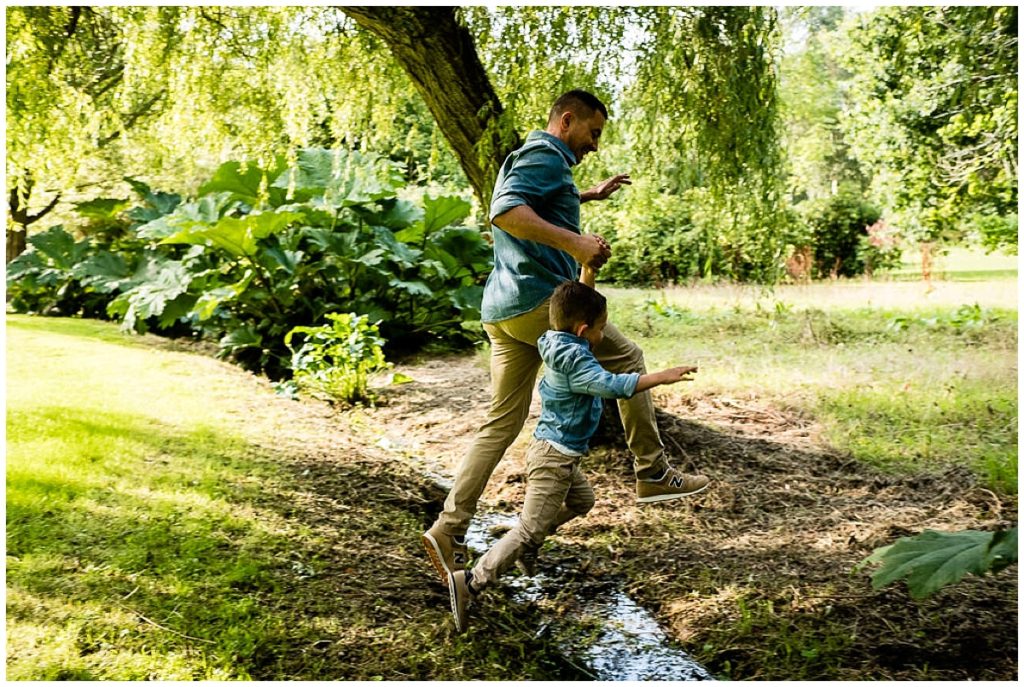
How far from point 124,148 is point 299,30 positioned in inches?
380

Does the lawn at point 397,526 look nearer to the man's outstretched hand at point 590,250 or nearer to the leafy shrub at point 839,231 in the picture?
the man's outstretched hand at point 590,250

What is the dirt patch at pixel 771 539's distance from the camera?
3021mm

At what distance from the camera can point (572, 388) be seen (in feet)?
9.46

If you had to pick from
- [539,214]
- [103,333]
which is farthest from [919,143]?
[539,214]

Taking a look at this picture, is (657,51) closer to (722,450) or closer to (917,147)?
(722,450)

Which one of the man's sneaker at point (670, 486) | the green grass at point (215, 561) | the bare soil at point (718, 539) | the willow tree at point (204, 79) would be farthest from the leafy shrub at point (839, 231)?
the man's sneaker at point (670, 486)

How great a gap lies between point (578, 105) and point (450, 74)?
1563mm

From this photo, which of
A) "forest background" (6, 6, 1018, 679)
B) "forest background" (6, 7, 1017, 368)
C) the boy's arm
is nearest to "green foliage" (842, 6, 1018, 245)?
"forest background" (6, 6, 1018, 679)

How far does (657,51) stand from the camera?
461cm

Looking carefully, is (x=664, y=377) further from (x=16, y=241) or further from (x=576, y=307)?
(x=16, y=241)

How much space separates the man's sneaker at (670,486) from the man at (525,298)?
171 millimetres

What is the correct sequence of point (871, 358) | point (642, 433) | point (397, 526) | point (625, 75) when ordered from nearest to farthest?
point (642, 433) → point (397, 526) → point (625, 75) → point (871, 358)

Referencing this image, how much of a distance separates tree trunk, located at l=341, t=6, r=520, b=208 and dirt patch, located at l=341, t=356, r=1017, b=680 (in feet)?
5.87

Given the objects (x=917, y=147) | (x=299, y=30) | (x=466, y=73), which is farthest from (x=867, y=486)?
(x=917, y=147)
